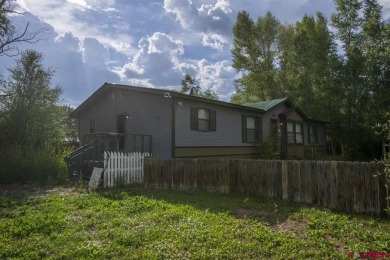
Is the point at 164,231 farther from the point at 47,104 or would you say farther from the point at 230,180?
the point at 47,104

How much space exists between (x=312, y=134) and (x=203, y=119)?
619 inches

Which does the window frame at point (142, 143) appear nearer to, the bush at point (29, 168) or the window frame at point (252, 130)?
the bush at point (29, 168)

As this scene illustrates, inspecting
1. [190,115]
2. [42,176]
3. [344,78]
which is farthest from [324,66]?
[42,176]

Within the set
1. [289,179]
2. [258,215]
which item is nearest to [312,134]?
[289,179]

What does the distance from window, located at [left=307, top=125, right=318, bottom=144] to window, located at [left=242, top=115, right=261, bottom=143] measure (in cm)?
873

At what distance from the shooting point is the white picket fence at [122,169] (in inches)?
436

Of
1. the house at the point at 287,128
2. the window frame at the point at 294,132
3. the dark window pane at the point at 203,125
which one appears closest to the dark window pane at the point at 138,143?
the dark window pane at the point at 203,125

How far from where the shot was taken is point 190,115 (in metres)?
15.0

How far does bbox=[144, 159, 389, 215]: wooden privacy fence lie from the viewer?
6.74 meters

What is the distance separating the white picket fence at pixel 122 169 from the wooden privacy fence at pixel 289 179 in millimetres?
773

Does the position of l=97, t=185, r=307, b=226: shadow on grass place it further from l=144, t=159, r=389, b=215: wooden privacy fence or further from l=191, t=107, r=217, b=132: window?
l=191, t=107, r=217, b=132: window

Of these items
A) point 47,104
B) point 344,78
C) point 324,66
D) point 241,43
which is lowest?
point 47,104

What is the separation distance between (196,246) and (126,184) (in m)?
7.16

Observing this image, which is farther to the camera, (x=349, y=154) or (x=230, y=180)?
(x=349, y=154)
